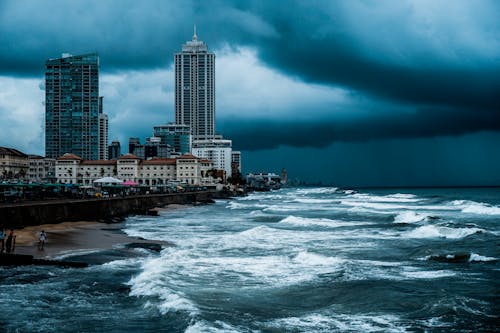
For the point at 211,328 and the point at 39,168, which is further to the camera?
the point at 39,168

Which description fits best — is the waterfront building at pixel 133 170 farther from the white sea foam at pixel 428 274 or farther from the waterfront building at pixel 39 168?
the white sea foam at pixel 428 274

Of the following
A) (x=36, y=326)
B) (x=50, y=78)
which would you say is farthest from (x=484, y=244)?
(x=50, y=78)

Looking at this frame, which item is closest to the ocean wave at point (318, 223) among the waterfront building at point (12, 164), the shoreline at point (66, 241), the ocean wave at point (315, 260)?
the shoreline at point (66, 241)

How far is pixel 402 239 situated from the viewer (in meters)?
29.0

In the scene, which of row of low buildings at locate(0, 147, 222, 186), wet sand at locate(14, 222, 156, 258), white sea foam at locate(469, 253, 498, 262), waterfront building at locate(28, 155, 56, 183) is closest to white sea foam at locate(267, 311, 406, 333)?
white sea foam at locate(469, 253, 498, 262)

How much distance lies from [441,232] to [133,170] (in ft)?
381

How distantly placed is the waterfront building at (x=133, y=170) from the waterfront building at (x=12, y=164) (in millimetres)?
11517

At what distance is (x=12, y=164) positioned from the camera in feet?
452

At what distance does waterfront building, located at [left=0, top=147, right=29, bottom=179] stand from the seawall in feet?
264

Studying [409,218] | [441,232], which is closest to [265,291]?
[441,232]

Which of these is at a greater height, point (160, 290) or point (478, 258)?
point (160, 290)

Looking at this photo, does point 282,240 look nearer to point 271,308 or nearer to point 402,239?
point 402,239

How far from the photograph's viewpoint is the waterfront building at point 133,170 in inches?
→ 5453

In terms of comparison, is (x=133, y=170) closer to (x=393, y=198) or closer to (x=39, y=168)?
(x=39, y=168)
